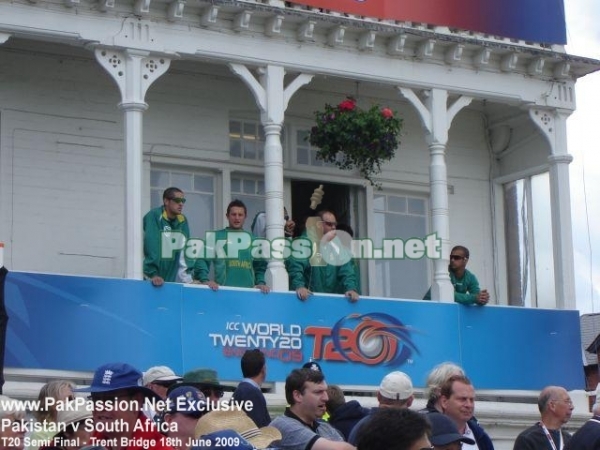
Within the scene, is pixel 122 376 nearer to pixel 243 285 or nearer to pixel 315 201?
pixel 243 285

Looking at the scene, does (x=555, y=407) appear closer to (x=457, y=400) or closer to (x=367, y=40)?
(x=457, y=400)

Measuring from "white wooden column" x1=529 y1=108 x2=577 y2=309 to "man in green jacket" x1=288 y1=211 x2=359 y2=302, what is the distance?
9.66 feet

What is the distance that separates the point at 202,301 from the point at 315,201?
267 cm

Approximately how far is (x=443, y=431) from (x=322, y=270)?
8.77 meters

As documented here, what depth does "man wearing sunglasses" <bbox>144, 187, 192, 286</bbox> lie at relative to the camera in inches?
632

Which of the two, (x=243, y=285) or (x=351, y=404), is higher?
(x=243, y=285)

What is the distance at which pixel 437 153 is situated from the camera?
59.7 ft

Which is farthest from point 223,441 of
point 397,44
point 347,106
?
point 397,44

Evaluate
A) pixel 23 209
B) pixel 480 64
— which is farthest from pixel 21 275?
pixel 480 64

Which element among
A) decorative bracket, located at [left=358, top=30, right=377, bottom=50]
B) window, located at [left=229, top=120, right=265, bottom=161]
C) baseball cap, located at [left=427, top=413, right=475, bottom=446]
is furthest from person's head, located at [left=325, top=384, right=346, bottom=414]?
window, located at [left=229, top=120, right=265, bottom=161]

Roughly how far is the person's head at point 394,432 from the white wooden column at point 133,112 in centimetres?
971

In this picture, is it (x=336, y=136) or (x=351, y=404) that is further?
(x=336, y=136)

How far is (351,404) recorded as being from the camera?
1083 cm

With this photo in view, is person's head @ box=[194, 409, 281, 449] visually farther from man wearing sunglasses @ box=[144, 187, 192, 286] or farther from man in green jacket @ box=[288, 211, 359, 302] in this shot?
man in green jacket @ box=[288, 211, 359, 302]
